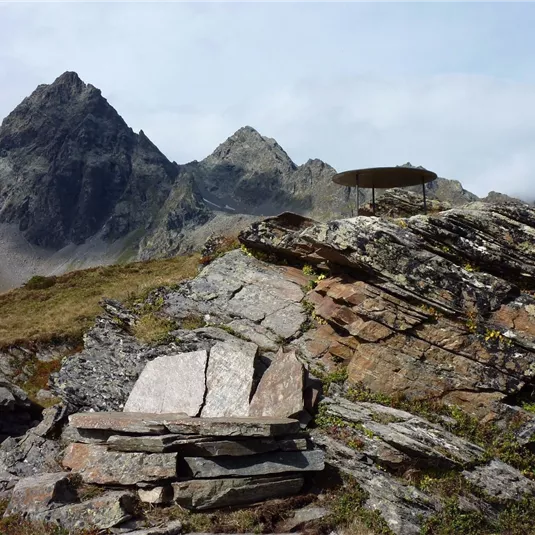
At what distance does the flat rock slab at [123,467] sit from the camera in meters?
12.4

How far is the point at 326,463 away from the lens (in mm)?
13609

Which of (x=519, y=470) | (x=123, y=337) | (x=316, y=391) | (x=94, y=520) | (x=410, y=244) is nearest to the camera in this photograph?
(x=94, y=520)

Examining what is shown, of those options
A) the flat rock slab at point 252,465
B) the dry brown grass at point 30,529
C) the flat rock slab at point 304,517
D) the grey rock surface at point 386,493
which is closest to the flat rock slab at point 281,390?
the grey rock surface at point 386,493

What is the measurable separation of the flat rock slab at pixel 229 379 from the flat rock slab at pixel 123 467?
3.03m

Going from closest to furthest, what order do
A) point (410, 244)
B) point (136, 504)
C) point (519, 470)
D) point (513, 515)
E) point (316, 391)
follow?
point (136, 504)
point (513, 515)
point (519, 470)
point (316, 391)
point (410, 244)

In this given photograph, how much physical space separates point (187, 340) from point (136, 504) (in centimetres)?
690

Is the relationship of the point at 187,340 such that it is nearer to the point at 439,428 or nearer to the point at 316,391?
the point at 316,391

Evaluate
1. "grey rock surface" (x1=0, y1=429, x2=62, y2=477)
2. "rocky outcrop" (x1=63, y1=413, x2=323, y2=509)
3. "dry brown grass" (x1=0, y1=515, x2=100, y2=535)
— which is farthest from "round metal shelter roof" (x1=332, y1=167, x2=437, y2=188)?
"dry brown grass" (x1=0, y1=515, x2=100, y2=535)

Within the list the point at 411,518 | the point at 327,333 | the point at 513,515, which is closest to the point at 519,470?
the point at 513,515

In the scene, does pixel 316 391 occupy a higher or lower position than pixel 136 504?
higher

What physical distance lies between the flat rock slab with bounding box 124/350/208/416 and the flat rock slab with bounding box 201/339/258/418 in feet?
0.89

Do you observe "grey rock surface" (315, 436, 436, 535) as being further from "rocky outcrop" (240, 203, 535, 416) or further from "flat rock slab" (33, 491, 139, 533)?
"flat rock slab" (33, 491, 139, 533)

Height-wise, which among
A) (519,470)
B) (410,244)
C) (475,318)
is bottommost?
(519,470)

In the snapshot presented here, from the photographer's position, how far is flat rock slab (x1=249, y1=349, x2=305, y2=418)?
48.3 ft
